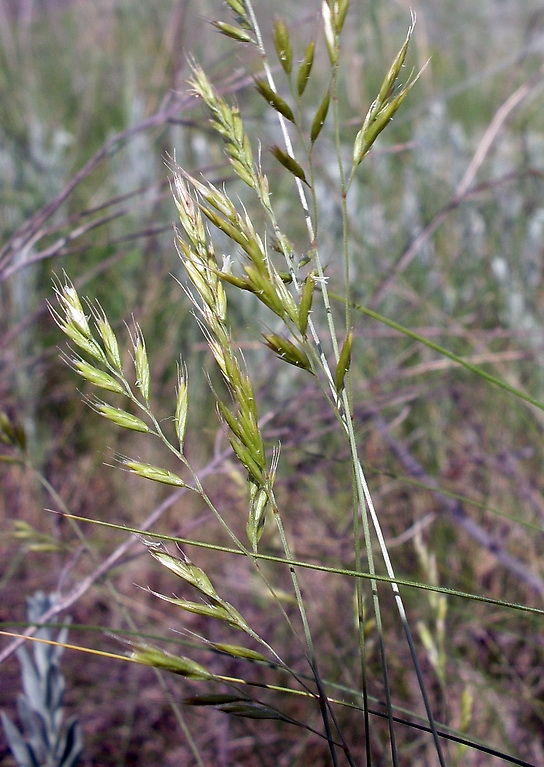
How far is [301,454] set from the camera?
62.5 inches

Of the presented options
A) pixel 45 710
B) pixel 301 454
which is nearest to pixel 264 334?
pixel 45 710

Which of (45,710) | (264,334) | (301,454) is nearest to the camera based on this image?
(264,334)

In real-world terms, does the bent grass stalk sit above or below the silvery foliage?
above

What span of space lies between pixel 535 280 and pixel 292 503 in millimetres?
1076

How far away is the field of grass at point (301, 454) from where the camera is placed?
0.78 m

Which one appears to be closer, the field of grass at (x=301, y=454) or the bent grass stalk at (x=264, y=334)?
the bent grass stalk at (x=264, y=334)

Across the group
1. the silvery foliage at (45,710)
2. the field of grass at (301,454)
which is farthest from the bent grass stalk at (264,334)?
the silvery foliage at (45,710)

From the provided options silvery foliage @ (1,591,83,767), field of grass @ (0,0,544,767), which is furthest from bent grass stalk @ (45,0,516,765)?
silvery foliage @ (1,591,83,767)

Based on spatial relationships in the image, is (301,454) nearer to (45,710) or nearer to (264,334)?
(45,710)

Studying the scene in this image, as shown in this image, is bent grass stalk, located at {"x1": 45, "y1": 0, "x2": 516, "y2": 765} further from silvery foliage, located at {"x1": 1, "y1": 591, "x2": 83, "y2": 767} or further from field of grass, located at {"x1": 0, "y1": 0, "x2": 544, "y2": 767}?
silvery foliage, located at {"x1": 1, "y1": 591, "x2": 83, "y2": 767}

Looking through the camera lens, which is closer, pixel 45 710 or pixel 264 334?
pixel 264 334

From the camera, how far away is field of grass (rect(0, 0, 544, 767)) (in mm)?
784

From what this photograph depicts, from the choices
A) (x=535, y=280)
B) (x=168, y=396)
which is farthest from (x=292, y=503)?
(x=535, y=280)

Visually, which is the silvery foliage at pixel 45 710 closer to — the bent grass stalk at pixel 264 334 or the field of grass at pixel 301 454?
the field of grass at pixel 301 454
